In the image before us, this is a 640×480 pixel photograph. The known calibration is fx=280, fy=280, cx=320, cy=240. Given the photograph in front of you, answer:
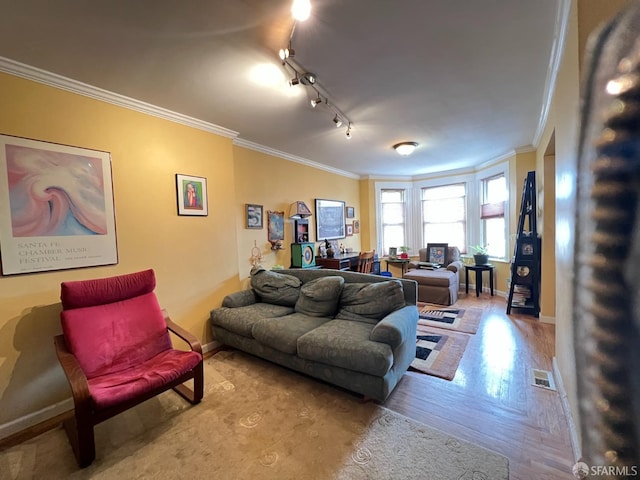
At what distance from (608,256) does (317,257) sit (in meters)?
4.61

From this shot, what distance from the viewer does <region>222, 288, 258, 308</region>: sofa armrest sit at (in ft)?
10.4

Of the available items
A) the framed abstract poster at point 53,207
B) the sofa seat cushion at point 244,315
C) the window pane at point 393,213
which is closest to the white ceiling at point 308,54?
the framed abstract poster at point 53,207

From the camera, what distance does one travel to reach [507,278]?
4.59 meters

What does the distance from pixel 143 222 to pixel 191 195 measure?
1.81ft

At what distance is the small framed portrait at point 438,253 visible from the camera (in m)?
5.44

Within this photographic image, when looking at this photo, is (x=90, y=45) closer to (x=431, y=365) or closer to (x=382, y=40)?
(x=382, y=40)

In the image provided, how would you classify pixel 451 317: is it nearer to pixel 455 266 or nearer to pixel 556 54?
pixel 455 266

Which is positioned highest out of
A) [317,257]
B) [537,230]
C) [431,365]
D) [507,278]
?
[537,230]

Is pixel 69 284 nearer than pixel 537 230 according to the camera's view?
Yes

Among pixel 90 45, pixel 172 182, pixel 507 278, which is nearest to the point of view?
pixel 90 45

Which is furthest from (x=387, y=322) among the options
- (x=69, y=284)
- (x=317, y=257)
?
(x=317, y=257)

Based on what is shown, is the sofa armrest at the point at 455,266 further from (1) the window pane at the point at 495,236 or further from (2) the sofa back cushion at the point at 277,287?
(2) the sofa back cushion at the point at 277,287

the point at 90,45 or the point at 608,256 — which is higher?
the point at 90,45

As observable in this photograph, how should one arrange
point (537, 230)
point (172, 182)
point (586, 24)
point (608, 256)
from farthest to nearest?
1. point (537, 230)
2. point (172, 182)
3. point (586, 24)
4. point (608, 256)
